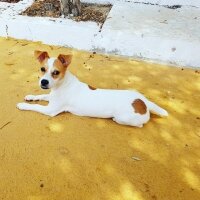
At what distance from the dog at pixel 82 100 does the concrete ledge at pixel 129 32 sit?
1624 millimetres

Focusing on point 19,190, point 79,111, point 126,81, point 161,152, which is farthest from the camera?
point 126,81

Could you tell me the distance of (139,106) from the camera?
161 inches

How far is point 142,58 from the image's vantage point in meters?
5.86

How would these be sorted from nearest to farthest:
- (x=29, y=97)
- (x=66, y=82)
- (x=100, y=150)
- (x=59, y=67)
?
1. (x=100, y=150)
2. (x=59, y=67)
3. (x=66, y=82)
4. (x=29, y=97)

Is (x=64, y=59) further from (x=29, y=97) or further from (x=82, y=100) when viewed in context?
(x=29, y=97)

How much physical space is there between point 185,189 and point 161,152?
1.82ft

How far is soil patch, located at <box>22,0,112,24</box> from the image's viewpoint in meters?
6.32

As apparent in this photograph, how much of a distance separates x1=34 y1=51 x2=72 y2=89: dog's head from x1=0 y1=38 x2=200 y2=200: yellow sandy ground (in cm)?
54

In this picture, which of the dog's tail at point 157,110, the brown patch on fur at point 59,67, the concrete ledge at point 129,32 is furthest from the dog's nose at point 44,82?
the concrete ledge at point 129,32

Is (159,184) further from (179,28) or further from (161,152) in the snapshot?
(179,28)

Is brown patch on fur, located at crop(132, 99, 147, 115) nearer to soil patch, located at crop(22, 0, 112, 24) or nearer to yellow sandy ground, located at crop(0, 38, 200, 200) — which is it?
yellow sandy ground, located at crop(0, 38, 200, 200)

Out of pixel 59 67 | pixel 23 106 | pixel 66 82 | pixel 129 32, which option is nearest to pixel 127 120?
pixel 66 82

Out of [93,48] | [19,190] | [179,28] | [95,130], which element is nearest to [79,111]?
[95,130]

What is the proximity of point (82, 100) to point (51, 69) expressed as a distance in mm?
535
